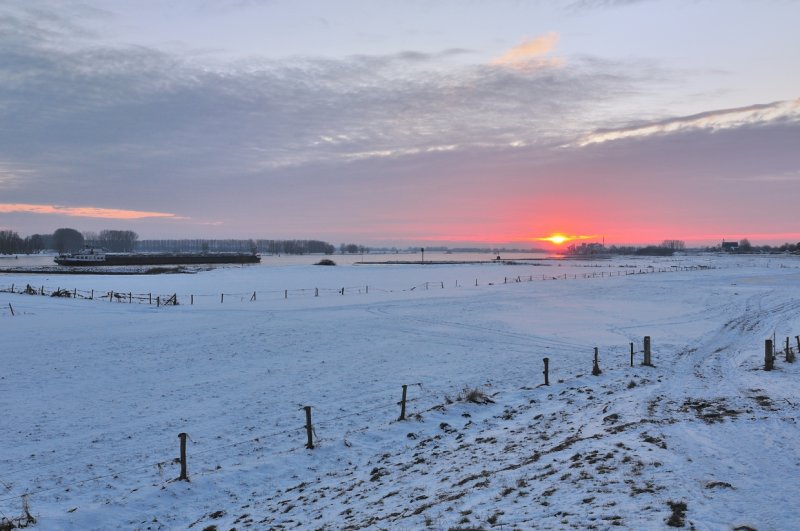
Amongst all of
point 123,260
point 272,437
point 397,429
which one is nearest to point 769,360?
point 397,429

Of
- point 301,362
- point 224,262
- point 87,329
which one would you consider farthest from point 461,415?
point 224,262

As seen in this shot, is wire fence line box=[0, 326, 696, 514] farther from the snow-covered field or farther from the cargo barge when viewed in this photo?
the cargo barge

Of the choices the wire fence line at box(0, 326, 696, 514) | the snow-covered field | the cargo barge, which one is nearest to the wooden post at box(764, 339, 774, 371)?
the snow-covered field

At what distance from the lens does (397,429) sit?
13.7 meters

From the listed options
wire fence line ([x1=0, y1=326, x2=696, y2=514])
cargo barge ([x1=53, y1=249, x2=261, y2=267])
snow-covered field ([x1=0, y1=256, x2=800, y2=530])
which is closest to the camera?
snow-covered field ([x1=0, y1=256, x2=800, y2=530])

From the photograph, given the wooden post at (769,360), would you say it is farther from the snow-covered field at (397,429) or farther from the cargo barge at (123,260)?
the cargo barge at (123,260)

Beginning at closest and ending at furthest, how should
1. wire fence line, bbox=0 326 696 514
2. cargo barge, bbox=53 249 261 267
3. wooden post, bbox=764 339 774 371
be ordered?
wire fence line, bbox=0 326 696 514 → wooden post, bbox=764 339 774 371 → cargo barge, bbox=53 249 261 267

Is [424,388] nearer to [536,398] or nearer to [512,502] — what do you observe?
[536,398]

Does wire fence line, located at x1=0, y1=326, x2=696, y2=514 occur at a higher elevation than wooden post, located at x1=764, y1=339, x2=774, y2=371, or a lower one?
lower

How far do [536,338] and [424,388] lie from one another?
1230 centimetres

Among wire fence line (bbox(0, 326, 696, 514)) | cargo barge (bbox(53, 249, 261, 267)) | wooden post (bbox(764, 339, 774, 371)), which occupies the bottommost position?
wire fence line (bbox(0, 326, 696, 514))

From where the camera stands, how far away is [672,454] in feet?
28.5

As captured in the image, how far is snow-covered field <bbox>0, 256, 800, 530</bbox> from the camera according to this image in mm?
7746

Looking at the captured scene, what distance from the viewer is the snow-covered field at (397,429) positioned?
7.75m
